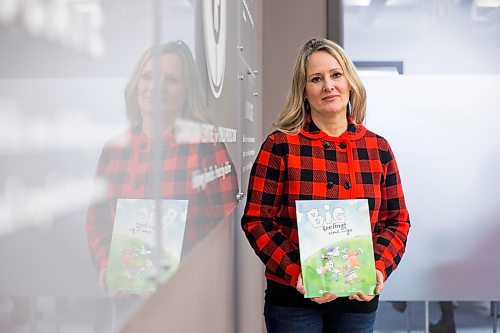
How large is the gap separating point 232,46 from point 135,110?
1226mm

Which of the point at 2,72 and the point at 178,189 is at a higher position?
the point at 2,72

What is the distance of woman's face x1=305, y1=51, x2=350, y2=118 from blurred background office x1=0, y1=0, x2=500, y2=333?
0.24m

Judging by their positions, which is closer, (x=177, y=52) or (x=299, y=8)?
(x=177, y=52)

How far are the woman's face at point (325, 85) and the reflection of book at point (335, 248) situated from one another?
0.30 metres

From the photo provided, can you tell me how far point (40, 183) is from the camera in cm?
46

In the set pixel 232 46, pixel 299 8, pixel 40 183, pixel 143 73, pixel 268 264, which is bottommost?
pixel 268 264

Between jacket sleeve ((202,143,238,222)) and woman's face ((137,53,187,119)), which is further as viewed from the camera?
jacket sleeve ((202,143,238,222))

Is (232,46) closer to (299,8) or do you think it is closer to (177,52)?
(177,52)

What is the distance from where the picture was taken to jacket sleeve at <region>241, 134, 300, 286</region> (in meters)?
1.76

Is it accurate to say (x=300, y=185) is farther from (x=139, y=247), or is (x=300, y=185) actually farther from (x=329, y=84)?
(x=139, y=247)

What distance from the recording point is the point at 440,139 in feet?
11.4

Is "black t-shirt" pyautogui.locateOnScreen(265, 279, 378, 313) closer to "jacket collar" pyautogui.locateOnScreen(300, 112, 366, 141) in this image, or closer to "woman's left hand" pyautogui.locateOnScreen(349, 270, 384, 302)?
"woman's left hand" pyautogui.locateOnScreen(349, 270, 384, 302)

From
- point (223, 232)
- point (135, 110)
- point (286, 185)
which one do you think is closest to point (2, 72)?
point (135, 110)

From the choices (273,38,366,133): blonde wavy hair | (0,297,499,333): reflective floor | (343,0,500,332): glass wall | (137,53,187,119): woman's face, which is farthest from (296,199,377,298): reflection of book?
(343,0,500,332): glass wall
